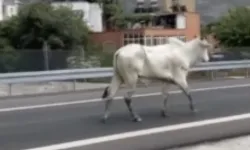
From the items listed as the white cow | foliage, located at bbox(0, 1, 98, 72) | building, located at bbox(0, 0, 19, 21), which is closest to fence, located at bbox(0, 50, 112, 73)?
the white cow

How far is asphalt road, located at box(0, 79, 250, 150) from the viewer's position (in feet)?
36.8

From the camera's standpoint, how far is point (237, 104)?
16.3 metres

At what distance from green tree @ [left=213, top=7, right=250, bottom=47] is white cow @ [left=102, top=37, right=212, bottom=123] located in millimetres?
44712

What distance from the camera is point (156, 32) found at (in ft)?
210

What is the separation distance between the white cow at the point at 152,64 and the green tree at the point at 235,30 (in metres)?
44.7

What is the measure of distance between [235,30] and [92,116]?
4629 centimetres

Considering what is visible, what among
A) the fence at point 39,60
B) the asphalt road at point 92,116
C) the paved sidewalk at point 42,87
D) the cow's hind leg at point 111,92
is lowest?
the paved sidewalk at point 42,87

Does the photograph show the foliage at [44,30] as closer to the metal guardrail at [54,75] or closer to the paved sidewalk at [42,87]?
the paved sidewalk at [42,87]

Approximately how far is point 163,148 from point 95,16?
218ft

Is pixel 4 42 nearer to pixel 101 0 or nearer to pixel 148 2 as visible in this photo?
pixel 101 0

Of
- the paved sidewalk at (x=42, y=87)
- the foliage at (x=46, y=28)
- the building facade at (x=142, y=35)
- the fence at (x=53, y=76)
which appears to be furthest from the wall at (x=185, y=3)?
the fence at (x=53, y=76)

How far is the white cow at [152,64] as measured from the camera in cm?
1284

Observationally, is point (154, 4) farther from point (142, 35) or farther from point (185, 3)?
point (142, 35)

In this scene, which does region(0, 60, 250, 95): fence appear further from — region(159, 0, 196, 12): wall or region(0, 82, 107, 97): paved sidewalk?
region(159, 0, 196, 12): wall
